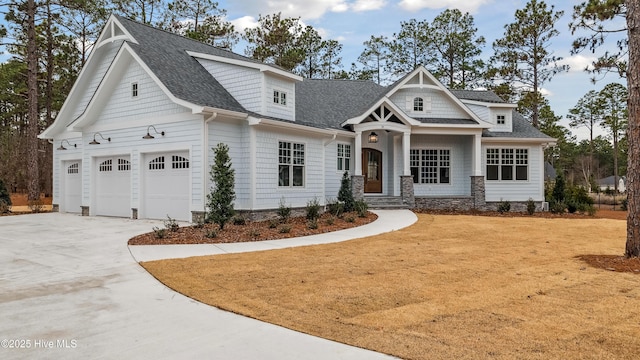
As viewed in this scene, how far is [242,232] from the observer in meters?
11.2

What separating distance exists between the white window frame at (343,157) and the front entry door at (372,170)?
92 centimetres

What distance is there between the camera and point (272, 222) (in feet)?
41.8

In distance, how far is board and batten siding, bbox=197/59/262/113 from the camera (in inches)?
598

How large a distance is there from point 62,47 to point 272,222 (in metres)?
26.1

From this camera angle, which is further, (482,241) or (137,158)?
(137,158)

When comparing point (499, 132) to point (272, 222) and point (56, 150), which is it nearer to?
point (272, 222)

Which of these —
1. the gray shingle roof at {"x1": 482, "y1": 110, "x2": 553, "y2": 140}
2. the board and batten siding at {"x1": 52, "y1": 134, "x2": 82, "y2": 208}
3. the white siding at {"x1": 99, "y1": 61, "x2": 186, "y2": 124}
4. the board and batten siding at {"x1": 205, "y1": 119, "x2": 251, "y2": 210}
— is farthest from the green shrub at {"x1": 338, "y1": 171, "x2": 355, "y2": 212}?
the board and batten siding at {"x1": 52, "y1": 134, "x2": 82, "y2": 208}

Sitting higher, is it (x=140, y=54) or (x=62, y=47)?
(x=62, y=47)

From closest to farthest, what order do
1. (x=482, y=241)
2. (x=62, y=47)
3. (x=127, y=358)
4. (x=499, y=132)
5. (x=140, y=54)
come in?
(x=127, y=358) → (x=482, y=241) → (x=140, y=54) → (x=499, y=132) → (x=62, y=47)

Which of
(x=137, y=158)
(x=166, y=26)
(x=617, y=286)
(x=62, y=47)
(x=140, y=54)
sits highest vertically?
(x=166, y=26)

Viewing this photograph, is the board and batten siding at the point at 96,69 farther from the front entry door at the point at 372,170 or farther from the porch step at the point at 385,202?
the porch step at the point at 385,202

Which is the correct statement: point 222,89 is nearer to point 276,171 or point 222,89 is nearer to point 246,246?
point 276,171

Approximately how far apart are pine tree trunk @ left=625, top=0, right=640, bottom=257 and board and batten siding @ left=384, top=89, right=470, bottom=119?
12.6 m

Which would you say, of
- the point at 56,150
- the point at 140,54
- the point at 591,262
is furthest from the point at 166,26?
the point at 591,262
